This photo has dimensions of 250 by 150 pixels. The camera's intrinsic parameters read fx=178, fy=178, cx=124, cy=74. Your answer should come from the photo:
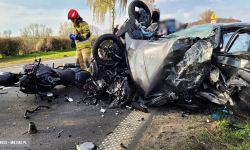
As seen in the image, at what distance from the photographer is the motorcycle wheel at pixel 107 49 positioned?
3979mm

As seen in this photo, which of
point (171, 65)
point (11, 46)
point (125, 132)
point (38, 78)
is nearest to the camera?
point (125, 132)

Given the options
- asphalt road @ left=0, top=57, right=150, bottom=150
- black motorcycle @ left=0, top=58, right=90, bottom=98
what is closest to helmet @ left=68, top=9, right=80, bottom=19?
black motorcycle @ left=0, top=58, right=90, bottom=98

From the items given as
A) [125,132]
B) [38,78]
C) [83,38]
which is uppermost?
[83,38]

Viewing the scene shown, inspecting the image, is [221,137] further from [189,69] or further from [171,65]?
[171,65]

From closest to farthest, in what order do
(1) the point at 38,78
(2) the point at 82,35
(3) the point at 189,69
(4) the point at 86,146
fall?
(4) the point at 86,146 → (3) the point at 189,69 → (1) the point at 38,78 → (2) the point at 82,35

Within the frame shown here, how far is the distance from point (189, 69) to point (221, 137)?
42.3 inches

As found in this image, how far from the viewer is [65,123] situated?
2.87 meters

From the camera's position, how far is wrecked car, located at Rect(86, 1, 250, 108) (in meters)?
2.75

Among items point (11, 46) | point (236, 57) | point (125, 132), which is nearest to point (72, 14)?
point (125, 132)

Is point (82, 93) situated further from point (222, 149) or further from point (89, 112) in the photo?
point (222, 149)

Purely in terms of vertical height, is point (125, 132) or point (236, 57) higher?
point (236, 57)

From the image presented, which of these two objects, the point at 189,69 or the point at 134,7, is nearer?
the point at 189,69

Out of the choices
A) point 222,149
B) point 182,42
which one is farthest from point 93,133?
point 182,42


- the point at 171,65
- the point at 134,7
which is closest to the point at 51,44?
the point at 134,7
